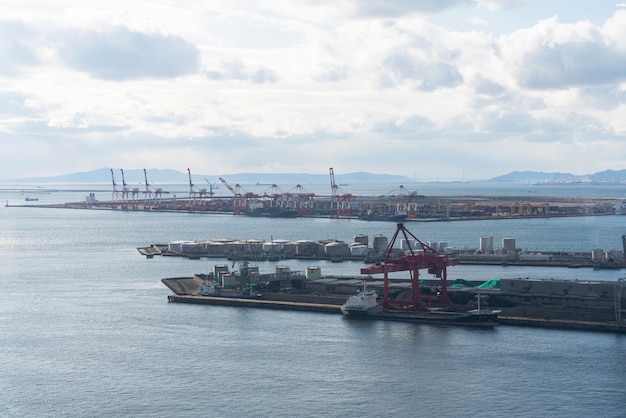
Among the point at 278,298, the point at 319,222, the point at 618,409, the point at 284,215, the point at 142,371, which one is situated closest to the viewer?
the point at 618,409

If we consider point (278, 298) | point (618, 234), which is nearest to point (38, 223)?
point (618, 234)

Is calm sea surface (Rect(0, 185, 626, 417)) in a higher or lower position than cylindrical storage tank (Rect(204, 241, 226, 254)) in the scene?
lower

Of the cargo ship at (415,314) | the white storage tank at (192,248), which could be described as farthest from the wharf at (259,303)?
the white storage tank at (192,248)

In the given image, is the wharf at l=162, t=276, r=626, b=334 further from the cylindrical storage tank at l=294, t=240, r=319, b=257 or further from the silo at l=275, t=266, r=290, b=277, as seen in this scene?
the cylindrical storage tank at l=294, t=240, r=319, b=257

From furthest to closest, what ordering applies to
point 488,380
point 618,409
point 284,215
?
point 284,215, point 488,380, point 618,409

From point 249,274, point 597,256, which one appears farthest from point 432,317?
point 597,256

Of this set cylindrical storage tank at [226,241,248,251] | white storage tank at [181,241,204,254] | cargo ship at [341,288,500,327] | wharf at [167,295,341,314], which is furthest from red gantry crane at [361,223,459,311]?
white storage tank at [181,241,204,254]

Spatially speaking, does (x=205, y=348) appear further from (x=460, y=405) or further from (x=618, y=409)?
(x=618, y=409)
